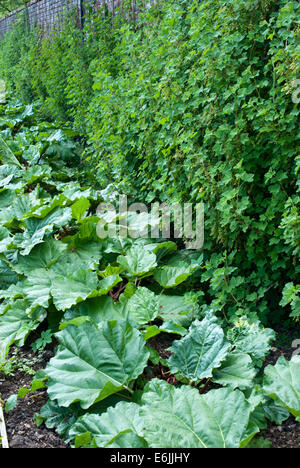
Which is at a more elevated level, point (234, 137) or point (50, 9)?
point (50, 9)

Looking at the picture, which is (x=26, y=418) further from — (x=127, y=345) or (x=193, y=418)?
(x=193, y=418)

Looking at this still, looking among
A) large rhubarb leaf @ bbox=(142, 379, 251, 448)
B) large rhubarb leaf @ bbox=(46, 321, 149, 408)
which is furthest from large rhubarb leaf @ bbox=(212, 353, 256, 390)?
large rhubarb leaf @ bbox=(46, 321, 149, 408)

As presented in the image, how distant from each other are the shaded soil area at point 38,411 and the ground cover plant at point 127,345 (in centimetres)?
4

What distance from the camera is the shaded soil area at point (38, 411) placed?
6.82 ft

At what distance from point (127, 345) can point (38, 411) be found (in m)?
0.59

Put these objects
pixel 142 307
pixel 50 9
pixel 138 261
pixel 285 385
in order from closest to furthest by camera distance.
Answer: pixel 285 385 < pixel 142 307 < pixel 138 261 < pixel 50 9

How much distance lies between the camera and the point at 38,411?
2361 millimetres

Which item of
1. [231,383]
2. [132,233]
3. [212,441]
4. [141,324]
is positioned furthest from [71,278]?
[212,441]

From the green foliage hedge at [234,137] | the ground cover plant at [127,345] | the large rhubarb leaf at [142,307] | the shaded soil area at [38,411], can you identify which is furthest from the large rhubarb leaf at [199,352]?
the green foliage hedge at [234,137]

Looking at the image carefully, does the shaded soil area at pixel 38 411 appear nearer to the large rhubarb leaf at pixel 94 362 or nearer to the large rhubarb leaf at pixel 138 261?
the large rhubarb leaf at pixel 94 362

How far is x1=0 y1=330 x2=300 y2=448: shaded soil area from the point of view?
2.08 metres

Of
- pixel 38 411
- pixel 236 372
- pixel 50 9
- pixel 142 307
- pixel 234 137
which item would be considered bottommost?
pixel 38 411

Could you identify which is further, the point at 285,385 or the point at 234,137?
the point at 234,137

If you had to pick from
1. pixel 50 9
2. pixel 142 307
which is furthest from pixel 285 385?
pixel 50 9
